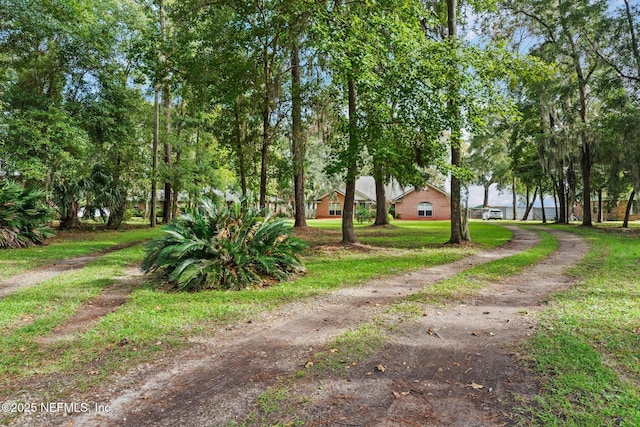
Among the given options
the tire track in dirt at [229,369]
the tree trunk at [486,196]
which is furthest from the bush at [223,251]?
the tree trunk at [486,196]

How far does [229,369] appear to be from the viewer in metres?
3.38

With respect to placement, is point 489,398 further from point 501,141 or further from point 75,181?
point 501,141

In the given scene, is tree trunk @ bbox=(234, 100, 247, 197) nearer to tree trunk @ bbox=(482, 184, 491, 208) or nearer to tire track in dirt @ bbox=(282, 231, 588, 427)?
tire track in dirt @ bbox=(282, 231, 588, 427)

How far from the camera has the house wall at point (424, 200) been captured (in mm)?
40062

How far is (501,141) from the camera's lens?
38219mm

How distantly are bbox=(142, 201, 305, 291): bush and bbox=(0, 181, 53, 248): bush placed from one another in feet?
23.5

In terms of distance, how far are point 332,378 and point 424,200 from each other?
129 feet

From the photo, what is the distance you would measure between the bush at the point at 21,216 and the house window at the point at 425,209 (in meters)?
35.0

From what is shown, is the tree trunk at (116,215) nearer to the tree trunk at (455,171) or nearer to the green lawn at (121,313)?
the green lawn at (121,313)

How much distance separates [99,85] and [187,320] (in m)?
16.4

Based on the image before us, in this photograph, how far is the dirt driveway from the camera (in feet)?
8.52

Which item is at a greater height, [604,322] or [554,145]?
[554,145]

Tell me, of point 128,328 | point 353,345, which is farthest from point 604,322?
point 128,328

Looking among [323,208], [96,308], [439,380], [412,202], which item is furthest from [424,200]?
[439,380]
